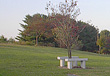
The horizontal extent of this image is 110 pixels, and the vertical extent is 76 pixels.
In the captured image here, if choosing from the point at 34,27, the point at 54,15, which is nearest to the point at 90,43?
the point at 34,27

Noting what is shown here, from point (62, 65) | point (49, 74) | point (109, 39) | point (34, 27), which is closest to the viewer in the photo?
point (49, 74)

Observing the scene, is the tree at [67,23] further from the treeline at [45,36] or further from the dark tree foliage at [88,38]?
the dark tree foliage at [88,38]

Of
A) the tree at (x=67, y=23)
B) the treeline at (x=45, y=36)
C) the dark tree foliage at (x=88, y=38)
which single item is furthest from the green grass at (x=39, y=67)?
the dark tree foliage at (x=88, y=38)

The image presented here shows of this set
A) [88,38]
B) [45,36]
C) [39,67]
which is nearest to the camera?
[39,67]

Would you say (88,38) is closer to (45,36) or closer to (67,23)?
(45,36)

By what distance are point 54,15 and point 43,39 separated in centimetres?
4365

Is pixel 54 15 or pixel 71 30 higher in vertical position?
pixel 54 15

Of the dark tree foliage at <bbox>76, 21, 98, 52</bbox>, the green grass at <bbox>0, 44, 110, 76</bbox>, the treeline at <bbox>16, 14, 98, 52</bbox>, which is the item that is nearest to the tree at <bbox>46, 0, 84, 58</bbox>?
the green grass at <bbox>0, 44, 110, 76</bbox>

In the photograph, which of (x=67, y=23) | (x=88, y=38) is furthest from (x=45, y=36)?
(x=67, y=23)

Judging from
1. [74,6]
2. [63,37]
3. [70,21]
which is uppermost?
[74,6]

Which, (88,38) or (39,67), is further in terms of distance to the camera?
(88,38)

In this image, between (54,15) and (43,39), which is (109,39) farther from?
(54,15)

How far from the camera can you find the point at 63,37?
14.8 m

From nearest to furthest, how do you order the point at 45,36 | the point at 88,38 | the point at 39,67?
1. the point at 39,67
2. the point at 45,36
3. the point at 88,38
